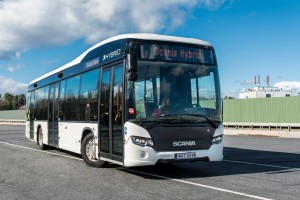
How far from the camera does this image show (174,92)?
363 inches

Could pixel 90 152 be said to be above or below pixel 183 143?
below

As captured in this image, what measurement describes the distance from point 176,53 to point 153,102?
1.40 m

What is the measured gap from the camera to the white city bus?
8773 mm

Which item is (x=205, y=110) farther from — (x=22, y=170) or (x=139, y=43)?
(x=22, y=170)

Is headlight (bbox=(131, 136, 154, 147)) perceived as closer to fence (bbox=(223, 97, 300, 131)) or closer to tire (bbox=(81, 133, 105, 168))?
tire (bbox=(81, 133, 105, 168))

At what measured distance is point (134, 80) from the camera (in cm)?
870

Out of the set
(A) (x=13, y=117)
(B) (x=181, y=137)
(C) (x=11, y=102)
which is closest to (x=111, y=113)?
(B) (x=181, y=137)

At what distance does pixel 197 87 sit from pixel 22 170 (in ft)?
16.7

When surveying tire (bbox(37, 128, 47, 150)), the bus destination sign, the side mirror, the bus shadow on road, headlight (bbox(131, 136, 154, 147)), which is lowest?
the bus shadow on road

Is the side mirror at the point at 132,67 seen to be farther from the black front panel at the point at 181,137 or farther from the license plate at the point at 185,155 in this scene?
the license plate at the point at 185,155

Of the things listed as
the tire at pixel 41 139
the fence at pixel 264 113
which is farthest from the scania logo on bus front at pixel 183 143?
the fence at pixel 264 113

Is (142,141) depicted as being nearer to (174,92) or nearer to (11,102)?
(174,92)

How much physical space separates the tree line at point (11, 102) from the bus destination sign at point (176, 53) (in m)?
139

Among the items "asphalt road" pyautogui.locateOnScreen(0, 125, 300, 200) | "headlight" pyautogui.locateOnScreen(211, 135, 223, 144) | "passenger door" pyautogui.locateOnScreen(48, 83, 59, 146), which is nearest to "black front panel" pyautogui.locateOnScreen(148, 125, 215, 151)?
"headlight" pyautogui.locateOnScreen(211, 135, 223, 144)
